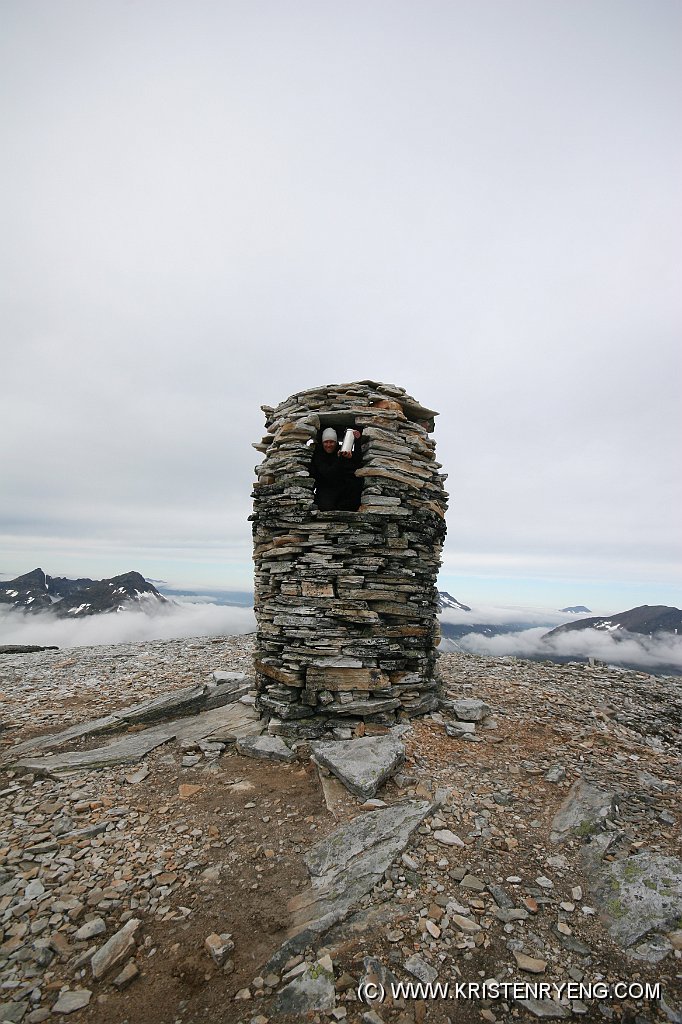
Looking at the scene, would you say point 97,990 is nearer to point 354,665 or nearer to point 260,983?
point 260,983

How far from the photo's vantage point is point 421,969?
3.82 meters

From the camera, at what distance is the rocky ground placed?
375cm

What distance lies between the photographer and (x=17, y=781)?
7.09 m

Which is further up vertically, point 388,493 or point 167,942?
point 388,493

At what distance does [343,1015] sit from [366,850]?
1.94m

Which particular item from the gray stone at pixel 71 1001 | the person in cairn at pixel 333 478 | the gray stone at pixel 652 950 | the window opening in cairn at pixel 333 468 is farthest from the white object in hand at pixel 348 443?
the gray stone at pixel 71 1001

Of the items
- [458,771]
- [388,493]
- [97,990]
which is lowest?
[97,990]

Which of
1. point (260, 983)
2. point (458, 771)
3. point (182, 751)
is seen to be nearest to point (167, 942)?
point (260, 983)

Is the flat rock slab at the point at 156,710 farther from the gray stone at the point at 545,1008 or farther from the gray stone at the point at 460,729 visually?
the gray stone at the point at 545,1008

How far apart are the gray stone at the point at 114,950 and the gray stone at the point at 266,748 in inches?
135

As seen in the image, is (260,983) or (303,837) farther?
(303,837)

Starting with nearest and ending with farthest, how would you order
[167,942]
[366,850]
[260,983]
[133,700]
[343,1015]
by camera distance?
[343,1015] < [260,983] < [167,942] < [366,850] < [133,700]

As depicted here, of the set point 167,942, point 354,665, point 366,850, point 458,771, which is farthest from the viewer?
point 354,665

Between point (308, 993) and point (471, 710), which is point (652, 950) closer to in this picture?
point (308, 993)
